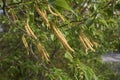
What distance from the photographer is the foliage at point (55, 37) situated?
1.20 m

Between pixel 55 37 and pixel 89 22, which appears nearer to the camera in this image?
pixel 89 22

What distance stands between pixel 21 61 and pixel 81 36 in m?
2.28

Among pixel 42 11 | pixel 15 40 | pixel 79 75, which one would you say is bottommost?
pixel 15 40

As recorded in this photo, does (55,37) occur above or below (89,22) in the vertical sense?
below

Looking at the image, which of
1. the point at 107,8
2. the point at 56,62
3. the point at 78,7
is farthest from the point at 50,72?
the point at 56,62

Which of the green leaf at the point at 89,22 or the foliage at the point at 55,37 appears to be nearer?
the foliage at the point at 55,37

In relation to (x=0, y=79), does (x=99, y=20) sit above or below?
above

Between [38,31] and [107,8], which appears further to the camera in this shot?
[38,31]

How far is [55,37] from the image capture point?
2.06 m

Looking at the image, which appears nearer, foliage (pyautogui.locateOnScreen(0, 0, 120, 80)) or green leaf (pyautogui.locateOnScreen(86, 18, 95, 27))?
foliage (pyautogui.locateOnScreen(0, 0, 120, 80))

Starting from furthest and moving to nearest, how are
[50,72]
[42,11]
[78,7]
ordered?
1. [78,7]
2. [50,72]
3. [42,11]

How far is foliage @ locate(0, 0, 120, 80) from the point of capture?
3.92ft

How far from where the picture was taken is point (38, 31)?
2594 millimetres

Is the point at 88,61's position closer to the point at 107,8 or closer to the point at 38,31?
the point at 38,31
